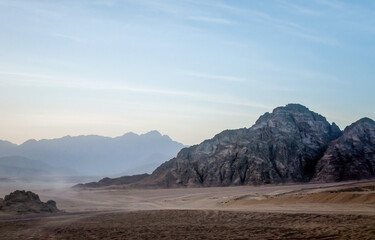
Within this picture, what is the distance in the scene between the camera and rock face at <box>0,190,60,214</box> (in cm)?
2956

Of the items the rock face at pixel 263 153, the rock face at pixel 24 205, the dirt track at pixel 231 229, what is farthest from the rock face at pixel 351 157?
the rock face at pixel 24 205

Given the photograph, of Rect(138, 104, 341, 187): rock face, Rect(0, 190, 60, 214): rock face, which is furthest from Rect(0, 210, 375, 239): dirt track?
Rect(138, 104, 341, 187): rock face

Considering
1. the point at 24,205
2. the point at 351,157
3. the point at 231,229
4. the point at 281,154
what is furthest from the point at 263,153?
the point at 231,229

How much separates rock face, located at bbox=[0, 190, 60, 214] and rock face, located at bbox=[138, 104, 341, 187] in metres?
40.4

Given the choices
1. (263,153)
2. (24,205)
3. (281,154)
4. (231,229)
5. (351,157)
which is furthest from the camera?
(263,153)

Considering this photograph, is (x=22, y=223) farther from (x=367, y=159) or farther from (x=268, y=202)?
(x=367, y=159)

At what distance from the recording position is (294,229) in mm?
15312

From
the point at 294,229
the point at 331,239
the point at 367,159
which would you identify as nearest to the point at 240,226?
the point at 294,229

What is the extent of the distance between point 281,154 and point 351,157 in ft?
39.8

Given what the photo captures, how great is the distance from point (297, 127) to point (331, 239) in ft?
198

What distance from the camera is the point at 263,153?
67.0m

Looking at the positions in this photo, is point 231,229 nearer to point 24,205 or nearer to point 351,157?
point 24,205

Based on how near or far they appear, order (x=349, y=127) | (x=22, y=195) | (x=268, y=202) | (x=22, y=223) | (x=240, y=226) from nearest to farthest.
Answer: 1. (x=240, y=226)
2. (x=22, y=223)
3. (x=268, y=202)
4. (x=22, y=195)
5. (x=349, y=127)

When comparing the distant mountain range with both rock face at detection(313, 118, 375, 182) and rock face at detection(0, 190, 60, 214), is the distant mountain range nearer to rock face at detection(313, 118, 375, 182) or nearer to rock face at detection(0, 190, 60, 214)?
rock face at detection(313, 118, 375, 182)
